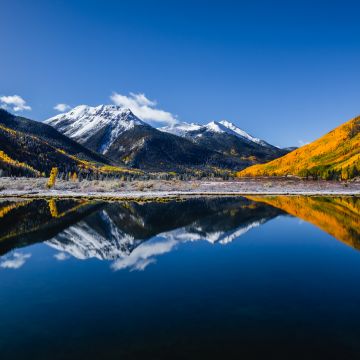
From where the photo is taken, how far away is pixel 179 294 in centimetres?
1420

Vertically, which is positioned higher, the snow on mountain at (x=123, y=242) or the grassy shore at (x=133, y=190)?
the grassy shore at (x=133, y=190)

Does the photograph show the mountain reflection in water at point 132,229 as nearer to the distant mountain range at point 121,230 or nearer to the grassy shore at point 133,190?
the distant mountain range at point 121,230

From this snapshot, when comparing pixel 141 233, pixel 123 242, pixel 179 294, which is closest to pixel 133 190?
pixel 141 233

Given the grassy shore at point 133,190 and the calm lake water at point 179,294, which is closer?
the calm lake water at point 179,294

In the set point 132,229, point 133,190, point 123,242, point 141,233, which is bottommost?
point 123,242

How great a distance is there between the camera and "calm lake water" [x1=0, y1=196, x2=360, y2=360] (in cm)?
983

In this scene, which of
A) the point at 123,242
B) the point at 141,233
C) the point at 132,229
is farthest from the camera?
the point at 132,229

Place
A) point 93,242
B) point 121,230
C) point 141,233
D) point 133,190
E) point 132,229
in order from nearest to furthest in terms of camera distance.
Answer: point 93,242
point 141,233
point 121,230
point 132,229
point 133,190

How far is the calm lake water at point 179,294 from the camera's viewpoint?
9828 mm

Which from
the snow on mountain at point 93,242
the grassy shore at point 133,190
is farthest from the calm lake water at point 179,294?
the grassy shore at point 133,190

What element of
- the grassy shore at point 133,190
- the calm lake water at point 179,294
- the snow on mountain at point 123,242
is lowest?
the calm lake water at point 179,294

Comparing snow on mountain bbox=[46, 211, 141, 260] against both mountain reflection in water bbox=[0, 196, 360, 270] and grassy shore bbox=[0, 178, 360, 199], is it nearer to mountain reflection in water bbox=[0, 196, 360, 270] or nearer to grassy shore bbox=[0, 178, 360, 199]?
mountain reflection in water bbox=[0, 196, 360, 270]

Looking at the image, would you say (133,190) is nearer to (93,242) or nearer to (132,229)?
(132,229)

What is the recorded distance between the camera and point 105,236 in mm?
27641
